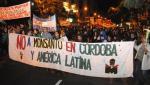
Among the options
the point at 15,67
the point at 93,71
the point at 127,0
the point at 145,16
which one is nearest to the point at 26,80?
the point at 93,71

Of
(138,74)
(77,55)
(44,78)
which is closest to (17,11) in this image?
(44,78)

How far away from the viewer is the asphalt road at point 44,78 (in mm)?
14133

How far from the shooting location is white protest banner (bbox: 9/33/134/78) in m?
13.3

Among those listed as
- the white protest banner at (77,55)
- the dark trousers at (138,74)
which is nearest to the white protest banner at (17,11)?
the white protest banner at (77,55)

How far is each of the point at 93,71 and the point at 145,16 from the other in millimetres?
33413

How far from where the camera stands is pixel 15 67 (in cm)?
1770

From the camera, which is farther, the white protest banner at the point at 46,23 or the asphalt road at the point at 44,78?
the white protest banner at the point at 46,23

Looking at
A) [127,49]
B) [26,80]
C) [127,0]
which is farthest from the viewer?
[127,0]

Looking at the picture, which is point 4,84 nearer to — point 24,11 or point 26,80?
point 26,80

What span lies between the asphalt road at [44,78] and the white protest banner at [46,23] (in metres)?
1.76

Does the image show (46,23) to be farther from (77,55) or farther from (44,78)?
(77,55)

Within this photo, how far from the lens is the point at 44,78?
14883 millimetres

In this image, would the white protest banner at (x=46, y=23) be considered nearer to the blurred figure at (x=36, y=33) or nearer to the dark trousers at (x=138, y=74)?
the blurred figure at (x=36, y=33)

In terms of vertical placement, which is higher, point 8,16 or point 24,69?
point 8,16
